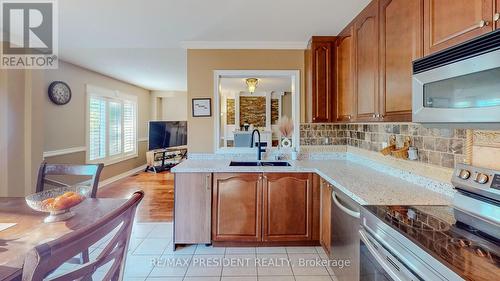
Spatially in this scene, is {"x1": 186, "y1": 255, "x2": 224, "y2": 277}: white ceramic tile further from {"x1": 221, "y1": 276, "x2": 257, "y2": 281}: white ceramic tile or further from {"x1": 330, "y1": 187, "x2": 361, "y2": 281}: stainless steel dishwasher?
{"x1": 330, "y1": 187, "x2": 361, "y2": 281}: stainless steel dishwasher

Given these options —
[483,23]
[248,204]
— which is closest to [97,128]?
[248,204]

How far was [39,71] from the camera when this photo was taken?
357 cm

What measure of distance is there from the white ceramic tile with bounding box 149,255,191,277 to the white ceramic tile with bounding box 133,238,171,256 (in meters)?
0.16

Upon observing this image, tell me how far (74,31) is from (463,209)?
3789 millimetres

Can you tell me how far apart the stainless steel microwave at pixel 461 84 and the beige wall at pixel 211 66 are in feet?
6.61

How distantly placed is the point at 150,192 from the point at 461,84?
4937 millimetres

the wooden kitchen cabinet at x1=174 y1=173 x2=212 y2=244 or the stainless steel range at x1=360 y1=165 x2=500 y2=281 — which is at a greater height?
the stainless steel range at x1=360 y1=165 x2=500 y2=281

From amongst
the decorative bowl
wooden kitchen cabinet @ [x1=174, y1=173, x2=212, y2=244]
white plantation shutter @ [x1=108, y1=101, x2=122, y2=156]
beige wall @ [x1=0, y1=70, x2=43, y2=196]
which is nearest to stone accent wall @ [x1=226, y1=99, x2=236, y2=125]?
white plantation shutter @ [x1=108, y1=101, x2=122, y2=156]

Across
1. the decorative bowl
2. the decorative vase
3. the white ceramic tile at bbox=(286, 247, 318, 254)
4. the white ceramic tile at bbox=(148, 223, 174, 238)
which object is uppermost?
the decorative vase

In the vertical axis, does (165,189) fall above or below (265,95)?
below

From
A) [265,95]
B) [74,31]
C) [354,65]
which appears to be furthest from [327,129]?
[265,95]

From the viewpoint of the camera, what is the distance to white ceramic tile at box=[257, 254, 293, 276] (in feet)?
7.71

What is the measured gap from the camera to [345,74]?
2727 mm

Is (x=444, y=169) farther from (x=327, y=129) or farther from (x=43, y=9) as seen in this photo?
(x=43, y=9)
